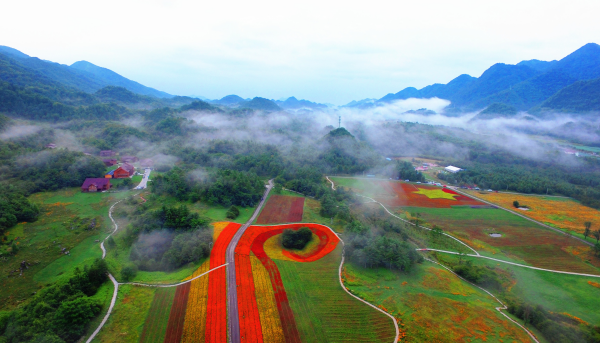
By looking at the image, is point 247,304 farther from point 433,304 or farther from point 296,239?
point 433,304

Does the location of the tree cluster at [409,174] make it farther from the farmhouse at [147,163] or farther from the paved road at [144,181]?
the farmhouse at [147,163]

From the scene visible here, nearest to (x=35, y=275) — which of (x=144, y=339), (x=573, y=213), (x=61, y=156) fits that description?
(x=144, y=339)

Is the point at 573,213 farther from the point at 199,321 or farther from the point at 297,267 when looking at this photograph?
the point at 199,321

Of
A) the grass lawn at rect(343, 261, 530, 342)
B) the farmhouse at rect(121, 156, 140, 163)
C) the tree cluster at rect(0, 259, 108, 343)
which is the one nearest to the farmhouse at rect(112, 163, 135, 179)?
the farmhouse at rect(121, 156, 140, 163)

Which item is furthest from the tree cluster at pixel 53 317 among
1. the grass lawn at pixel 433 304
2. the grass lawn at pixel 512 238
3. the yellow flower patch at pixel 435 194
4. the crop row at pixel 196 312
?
the yellow flower patch at pixel 435 194

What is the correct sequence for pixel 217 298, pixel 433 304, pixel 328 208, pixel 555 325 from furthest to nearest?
1. pixel 328 208
2. pixel 433 304
3. pixel 217 298
4. pixel 555 325

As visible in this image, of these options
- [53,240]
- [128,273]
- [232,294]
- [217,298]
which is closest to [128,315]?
[128,273]
